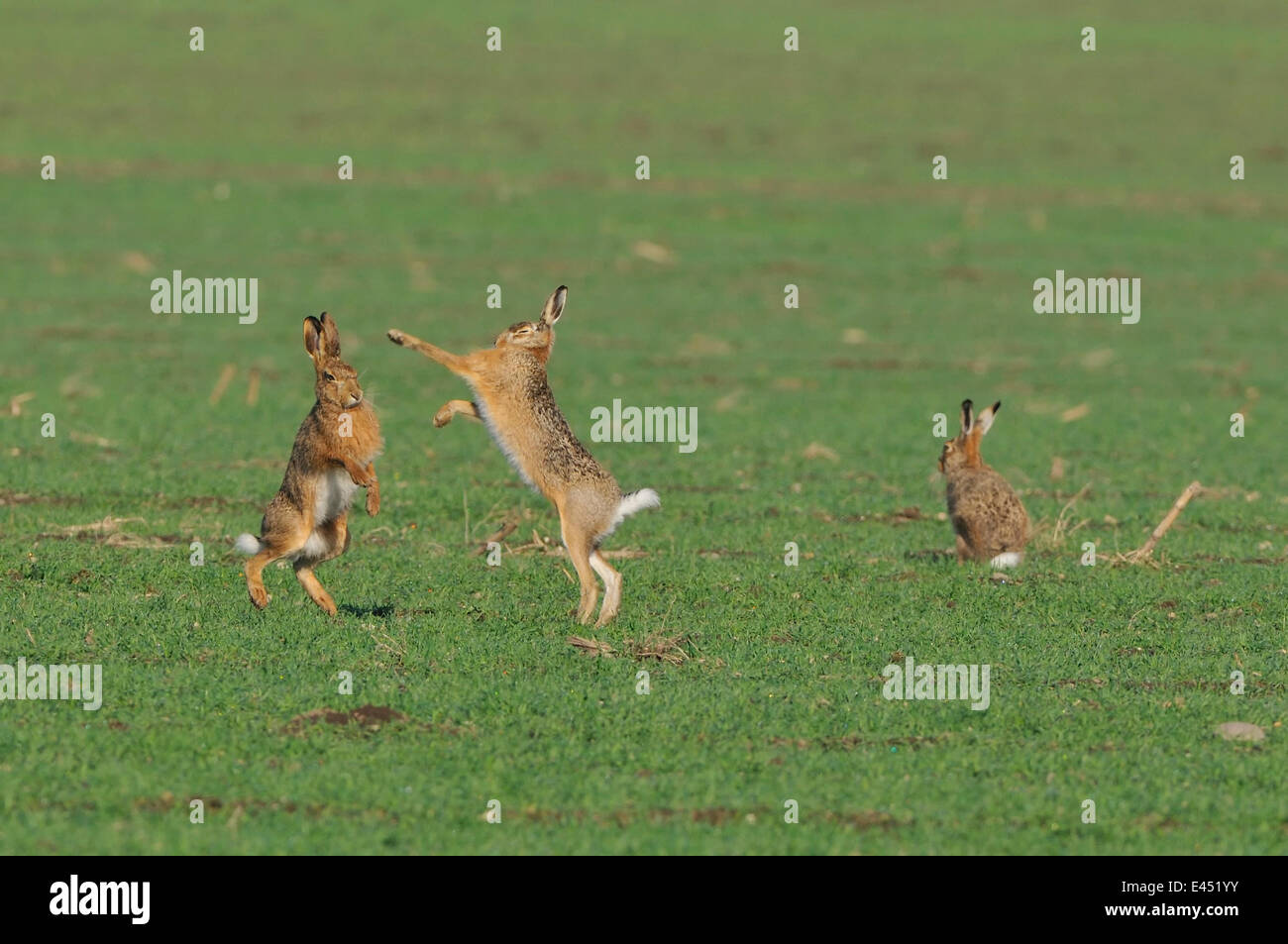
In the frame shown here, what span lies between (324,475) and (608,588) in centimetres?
190

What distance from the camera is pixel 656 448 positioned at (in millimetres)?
21109

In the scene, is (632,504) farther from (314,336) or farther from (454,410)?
(314,336)

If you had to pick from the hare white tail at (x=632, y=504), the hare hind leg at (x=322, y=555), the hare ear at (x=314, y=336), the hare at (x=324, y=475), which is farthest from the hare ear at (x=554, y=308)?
the hare hind leg at (x=322, y=555)

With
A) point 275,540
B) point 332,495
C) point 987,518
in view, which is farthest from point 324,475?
point 987,518

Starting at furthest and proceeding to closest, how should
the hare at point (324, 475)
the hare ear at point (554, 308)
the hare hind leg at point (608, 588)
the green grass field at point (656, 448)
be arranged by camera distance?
1. the hare ear at point (554, 308)
2. the hare hind leg at point (608, 588)
3. the hare at point (324, 475)
4. the green grass field at point (656, 448)

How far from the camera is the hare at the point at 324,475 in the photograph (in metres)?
12.1

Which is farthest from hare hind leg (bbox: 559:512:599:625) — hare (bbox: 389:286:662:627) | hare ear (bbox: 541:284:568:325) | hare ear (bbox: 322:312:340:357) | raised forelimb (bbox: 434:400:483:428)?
hare ear (bbox: 322:312:340:357)

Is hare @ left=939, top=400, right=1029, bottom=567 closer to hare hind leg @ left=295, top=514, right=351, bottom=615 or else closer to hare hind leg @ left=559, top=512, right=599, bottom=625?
hare hind leg @ left=559, top=512, right=599, bottom=625

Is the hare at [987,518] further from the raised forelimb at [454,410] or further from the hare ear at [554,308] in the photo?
the raised forelimb at [454,410]

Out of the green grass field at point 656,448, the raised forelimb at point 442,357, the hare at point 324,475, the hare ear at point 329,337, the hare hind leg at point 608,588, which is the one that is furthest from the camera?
the raised forelimb at point 442,357

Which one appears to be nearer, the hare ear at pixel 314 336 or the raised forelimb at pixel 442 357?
the hare ear at pixel 314 336
